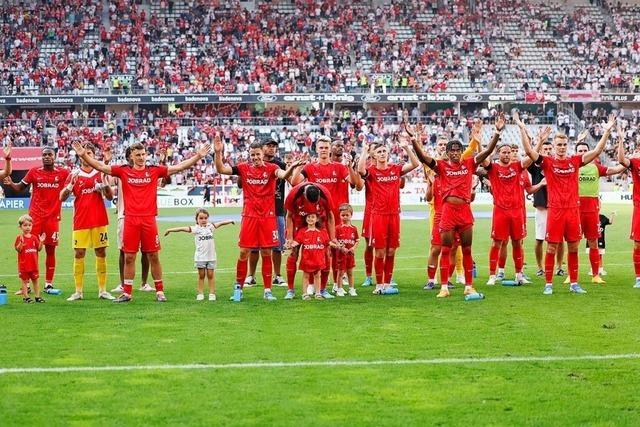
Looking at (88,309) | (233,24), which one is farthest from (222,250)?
(233,24)

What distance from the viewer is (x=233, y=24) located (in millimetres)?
63938

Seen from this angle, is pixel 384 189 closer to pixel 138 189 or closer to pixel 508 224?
pixel 508 224

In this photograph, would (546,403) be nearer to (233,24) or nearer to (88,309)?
(88,309)

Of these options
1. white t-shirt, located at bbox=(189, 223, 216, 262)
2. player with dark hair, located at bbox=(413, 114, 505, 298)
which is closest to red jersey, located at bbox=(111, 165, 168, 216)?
white t-shirt, located at bbox=(189, 223, 216, 262)

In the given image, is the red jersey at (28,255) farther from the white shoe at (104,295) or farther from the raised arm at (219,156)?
the raised arm at (219,156)

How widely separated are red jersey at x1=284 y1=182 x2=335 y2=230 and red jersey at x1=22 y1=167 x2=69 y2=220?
3569 millimetres

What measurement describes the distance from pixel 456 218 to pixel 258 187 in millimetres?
2675

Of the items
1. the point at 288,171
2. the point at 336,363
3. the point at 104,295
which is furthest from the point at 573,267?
the point at 104,295

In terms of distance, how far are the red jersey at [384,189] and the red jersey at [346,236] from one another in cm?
43

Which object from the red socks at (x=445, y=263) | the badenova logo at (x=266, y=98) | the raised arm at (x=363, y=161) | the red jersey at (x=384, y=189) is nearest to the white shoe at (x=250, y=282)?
the red jersey at (x=384, y=189)

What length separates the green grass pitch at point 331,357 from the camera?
756cm

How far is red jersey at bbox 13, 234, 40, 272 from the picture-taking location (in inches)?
547

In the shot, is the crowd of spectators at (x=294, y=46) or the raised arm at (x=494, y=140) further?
the crowd of spectators at (x=294, y=46)

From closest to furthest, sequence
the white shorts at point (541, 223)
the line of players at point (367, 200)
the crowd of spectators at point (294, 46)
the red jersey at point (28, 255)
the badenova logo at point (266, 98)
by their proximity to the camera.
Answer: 1. the line of players at point (367, 200)
2. the red jersey at point (28, 255)
3. the white shorts at point (541, 223)
4. the badenova logo at point (266, 98)
5. the crowd of spectators at point (294, 46)
